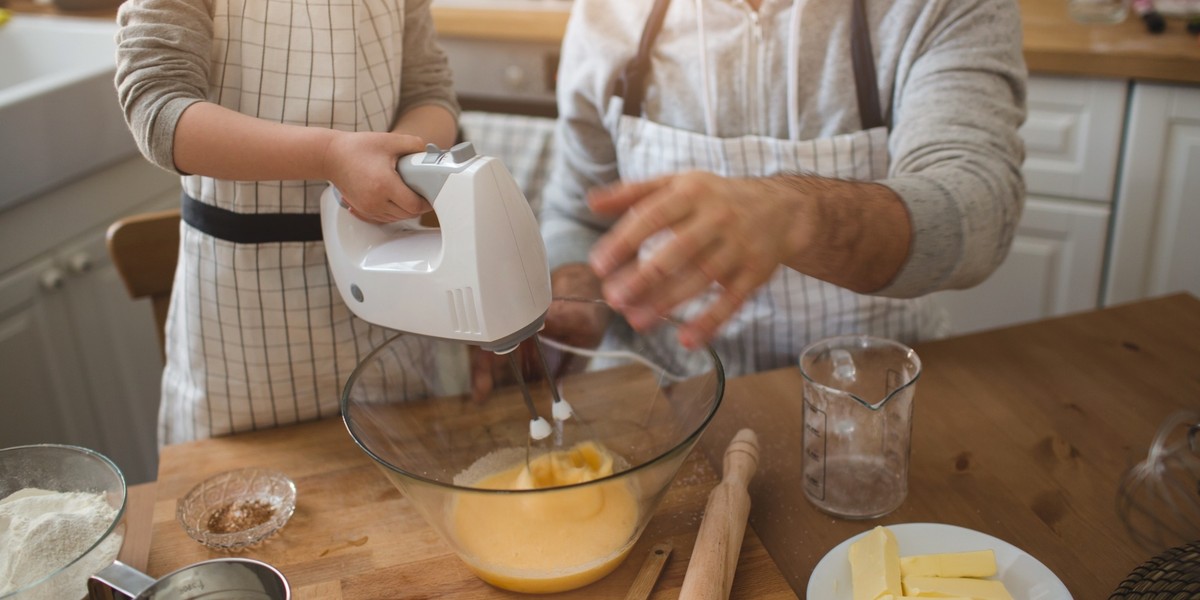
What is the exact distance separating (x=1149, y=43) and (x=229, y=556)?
171 cm

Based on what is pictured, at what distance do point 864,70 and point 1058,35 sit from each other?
90 centimetres

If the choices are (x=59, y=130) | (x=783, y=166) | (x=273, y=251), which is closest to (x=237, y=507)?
(x=273, y=251)

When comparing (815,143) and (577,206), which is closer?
(815,143)

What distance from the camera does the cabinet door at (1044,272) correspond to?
1903mm

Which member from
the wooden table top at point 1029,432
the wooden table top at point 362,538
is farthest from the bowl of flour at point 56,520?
the wooden table top at point 1029,432

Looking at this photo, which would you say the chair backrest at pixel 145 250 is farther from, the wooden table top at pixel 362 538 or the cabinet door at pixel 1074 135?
the cabinet door at pixel 1074 135

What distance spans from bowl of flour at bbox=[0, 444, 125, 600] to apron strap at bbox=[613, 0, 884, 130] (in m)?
0.75

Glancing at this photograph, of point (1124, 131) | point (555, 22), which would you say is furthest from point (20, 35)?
point (1124, 131)

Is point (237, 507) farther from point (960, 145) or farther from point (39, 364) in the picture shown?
point (39, 364)

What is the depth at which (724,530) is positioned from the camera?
29.0 inches

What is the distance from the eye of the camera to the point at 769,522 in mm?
819

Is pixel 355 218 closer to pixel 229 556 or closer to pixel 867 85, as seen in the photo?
pixel 229 556

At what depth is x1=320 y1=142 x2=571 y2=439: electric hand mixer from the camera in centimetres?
66

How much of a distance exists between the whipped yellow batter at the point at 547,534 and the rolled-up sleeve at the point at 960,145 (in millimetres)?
357
